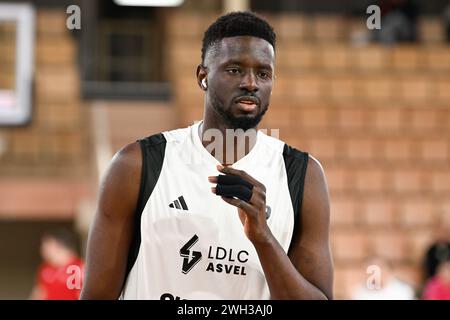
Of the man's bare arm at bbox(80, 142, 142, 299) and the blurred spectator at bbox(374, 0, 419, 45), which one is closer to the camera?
the man's bare arm at bbox(80, 142, 142, 299)

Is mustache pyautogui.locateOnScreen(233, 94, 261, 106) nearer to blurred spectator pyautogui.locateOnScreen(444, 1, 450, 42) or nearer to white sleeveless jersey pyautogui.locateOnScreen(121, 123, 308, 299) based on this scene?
white sleeveless jersey pyautogui.locateOnScreen(121, 123, 308, 299)

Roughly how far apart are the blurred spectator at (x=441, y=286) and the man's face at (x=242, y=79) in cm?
510

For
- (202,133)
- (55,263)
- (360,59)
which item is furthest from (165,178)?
(360,59)

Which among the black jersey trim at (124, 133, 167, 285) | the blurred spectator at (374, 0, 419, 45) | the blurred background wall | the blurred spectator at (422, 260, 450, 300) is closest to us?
the black jersey trim at (124, 133, 167, 285)

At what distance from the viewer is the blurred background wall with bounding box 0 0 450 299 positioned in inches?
343

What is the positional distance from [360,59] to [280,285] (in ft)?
25.2

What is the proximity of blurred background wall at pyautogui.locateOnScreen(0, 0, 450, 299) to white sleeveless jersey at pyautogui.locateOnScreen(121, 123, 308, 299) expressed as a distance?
233 inches

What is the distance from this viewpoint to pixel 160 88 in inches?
388

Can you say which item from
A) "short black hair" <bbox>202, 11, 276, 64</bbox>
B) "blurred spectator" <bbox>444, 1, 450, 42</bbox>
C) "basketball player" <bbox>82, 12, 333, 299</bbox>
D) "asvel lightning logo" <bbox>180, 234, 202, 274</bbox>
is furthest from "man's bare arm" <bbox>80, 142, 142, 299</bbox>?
"blurred spectator" <bbox>444, 1, 450, 42</bbox>

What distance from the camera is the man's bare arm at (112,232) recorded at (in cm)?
232

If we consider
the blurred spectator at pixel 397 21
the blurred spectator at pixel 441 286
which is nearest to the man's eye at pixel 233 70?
the blurred spectator at pixel 441 286

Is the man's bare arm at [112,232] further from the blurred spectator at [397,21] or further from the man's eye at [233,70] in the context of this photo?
the blurred spectator at [397,21]

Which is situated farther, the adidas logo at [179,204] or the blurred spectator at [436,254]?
the blurred spectator at [436,254]

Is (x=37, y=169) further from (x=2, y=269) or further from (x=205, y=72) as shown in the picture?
(x=205, y=72)
